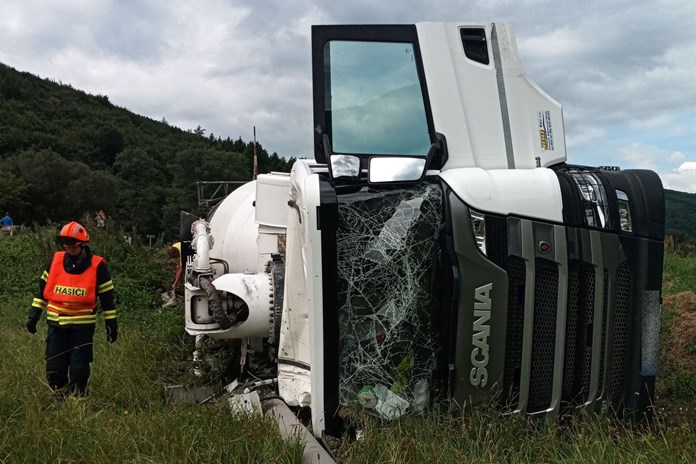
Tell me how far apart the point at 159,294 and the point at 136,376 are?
4.81 metres

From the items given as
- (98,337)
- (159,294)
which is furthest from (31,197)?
(98,337)

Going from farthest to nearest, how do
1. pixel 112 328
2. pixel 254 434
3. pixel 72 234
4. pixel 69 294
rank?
pixel 112 328, pixel 69 294, pixel 72 234, pixel 254 434

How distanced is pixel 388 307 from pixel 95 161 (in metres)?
63.1

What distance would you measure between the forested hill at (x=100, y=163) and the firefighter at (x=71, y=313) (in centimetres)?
1520

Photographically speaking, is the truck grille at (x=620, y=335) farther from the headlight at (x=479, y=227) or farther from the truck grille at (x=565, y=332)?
the headlight at (x=479, y=227)

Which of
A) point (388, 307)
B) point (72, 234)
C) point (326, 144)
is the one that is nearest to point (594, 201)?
point (388, 307)

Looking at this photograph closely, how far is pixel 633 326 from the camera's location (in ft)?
11.1

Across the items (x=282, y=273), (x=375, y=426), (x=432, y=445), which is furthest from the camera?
(x=282, y=273)

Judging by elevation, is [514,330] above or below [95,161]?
below

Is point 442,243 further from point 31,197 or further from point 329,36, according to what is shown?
point 31,197

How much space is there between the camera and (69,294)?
468 centimetres

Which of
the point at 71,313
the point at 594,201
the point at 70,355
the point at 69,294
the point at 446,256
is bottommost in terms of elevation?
the point at 70,355

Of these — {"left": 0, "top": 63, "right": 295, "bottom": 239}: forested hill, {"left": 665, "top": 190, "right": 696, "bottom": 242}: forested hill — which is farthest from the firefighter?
{"left": 665, "top": 190, "right": 696, "bottom": 242}: forested hill

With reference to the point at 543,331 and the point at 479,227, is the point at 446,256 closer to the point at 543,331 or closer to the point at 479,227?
the point at 479,227
